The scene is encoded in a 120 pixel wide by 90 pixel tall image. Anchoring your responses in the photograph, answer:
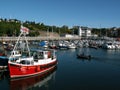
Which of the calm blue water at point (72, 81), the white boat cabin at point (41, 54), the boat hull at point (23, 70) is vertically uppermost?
the white boat cabin at point (41, 54)

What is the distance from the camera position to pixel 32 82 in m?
43.3

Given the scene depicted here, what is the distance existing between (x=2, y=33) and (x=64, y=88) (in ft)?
381

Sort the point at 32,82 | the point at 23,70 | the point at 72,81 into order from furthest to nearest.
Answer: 1. the point at 72,81
2. the point at 23,70
3. the point at 32,82

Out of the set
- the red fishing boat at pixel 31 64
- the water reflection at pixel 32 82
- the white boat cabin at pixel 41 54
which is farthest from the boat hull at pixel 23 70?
the white boat cabin at pixel 41 54

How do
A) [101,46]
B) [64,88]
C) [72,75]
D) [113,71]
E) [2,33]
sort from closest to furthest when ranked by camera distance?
[64,88]
[72,75]
[113,71]
[101,46]
[2,33]

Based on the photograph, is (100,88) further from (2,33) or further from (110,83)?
(2,33)

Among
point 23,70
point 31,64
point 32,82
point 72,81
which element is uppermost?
point 31,64

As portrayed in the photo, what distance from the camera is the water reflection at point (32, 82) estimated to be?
132 ft

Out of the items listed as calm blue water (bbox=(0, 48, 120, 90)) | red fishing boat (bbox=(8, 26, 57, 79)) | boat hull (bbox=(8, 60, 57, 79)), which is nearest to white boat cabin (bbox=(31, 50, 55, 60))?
red fishing boat (bbox=(8, 26, 57, 79))

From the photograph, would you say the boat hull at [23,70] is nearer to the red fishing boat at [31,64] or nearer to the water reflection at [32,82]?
the red fishing boat at [31,64]

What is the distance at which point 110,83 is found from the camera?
146 feet

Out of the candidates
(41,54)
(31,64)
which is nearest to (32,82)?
(31,64)

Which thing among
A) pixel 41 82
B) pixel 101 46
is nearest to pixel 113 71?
pixel 41 82

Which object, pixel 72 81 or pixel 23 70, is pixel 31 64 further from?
pixel 72 81
